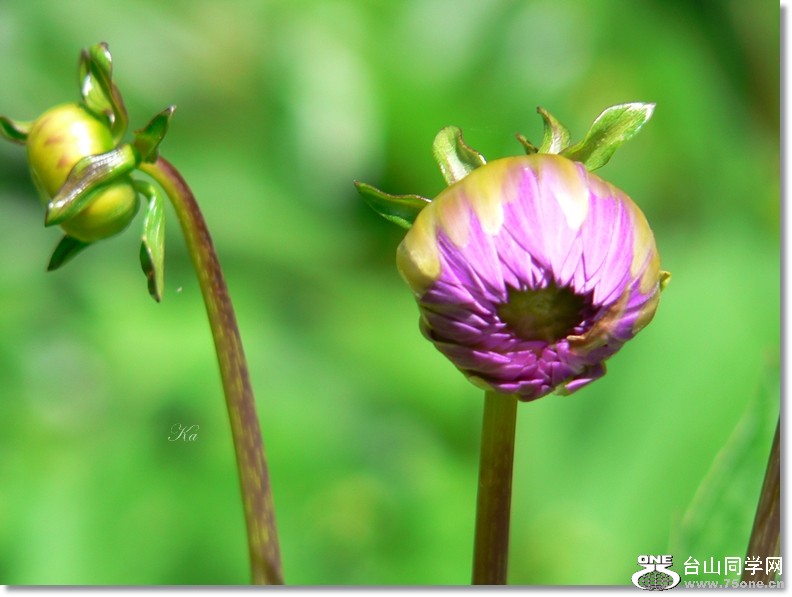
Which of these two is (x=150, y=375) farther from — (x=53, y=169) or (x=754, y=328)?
(x=53, y=169)

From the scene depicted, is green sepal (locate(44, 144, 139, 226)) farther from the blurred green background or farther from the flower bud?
the blurred green background

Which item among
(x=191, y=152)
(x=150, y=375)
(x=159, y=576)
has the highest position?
(x=191, y=152)

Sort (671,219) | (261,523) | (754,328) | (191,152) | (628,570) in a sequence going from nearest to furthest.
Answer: (261,523) < (628,570) < (754,328) < (671,219) < (191,152)

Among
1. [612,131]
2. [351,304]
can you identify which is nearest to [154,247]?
[612,131]

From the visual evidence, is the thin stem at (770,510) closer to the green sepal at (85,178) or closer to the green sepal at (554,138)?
the green sepal at (554,138)

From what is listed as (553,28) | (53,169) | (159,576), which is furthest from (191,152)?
(53,169)
